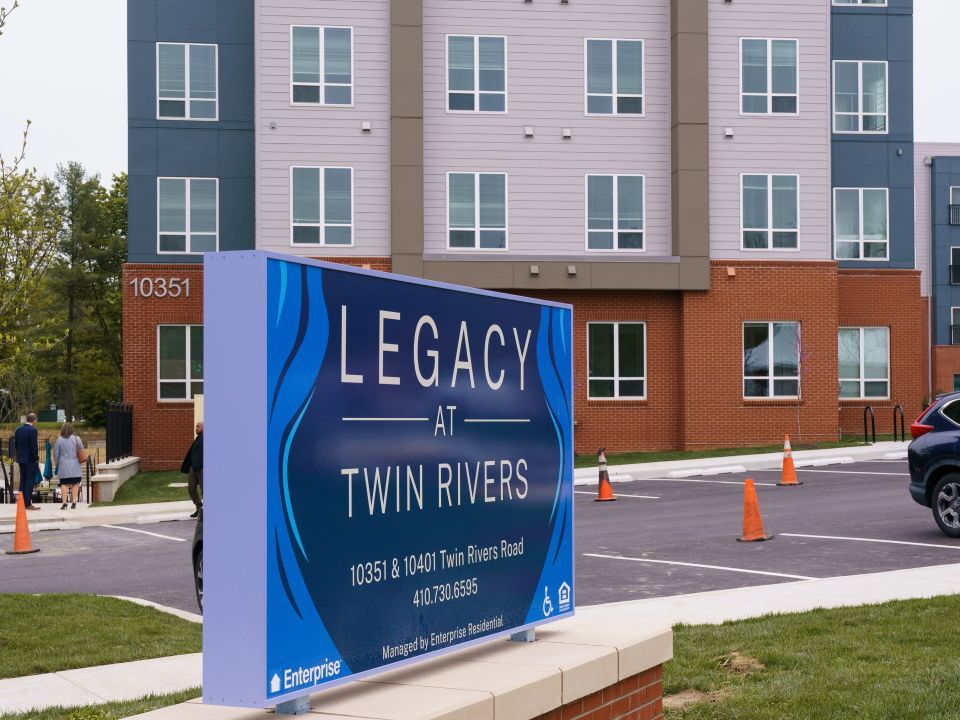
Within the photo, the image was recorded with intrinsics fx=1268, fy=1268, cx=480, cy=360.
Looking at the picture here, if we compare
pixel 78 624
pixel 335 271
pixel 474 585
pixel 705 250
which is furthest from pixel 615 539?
pixel 705 250

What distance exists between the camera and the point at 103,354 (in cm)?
6788

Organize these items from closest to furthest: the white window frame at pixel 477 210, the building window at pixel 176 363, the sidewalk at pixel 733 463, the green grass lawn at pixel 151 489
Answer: the green grass lawn at pixel 151 489, the sidewalk at pixel 733 463, the building window at pixel 176 363, the white window frame at pixel 477 210

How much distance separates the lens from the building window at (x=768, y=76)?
3366cm

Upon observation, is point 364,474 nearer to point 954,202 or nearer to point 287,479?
point 287,479

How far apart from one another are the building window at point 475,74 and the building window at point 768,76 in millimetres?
6440

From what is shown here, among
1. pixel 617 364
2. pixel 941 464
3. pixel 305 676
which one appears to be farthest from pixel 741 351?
pixel 305 676

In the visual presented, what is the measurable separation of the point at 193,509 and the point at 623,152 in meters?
15.8

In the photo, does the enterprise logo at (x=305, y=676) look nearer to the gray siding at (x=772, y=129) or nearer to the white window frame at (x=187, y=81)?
the gray siding at (x=772, y=129)

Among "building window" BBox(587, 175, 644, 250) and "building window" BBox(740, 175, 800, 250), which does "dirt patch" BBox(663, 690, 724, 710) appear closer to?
"building window" BBox(587, 175, 644, 250)

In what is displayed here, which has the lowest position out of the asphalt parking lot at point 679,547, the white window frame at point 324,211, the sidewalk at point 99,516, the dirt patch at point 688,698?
the sidewalk at point 99,516

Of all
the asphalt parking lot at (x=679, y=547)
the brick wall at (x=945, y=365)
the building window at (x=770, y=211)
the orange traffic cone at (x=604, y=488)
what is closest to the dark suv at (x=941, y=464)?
the asphalt parking lot at (x=679, y=547)

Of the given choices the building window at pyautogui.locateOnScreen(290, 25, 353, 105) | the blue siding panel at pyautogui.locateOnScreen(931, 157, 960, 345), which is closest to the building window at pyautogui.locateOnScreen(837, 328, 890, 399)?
the building window at pyautogui.locateOnScreen(290, 25, 353, 105)

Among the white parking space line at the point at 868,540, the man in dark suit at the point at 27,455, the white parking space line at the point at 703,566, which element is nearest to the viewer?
the white parking space line at the point at 703,566

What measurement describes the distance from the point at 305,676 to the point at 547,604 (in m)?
2.08
